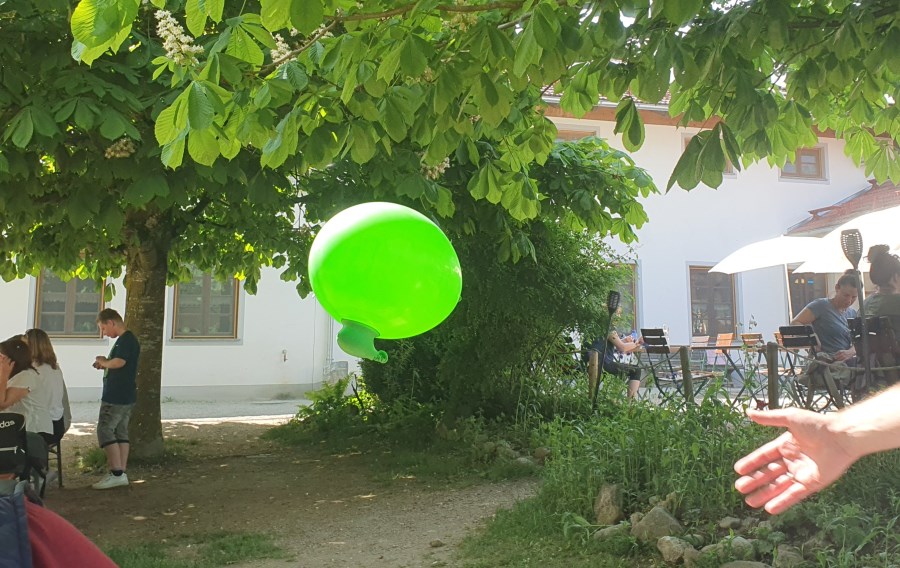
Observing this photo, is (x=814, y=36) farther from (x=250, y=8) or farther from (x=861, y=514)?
(x=250, y=8)

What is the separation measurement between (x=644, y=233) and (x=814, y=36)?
14.9 meters

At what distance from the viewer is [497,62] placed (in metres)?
2.91

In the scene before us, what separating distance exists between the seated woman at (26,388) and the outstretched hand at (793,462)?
20.0 ft

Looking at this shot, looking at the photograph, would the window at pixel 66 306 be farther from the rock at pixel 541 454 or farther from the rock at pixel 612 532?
the rock at pixel 612 532

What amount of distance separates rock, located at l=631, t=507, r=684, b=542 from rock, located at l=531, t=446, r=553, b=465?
2.63 meters

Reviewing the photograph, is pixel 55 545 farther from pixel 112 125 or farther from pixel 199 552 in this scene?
pixel 199 552


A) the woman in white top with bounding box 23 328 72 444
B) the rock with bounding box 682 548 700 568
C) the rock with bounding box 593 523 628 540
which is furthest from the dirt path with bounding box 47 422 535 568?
the rock with bounding box 682 548 700 568

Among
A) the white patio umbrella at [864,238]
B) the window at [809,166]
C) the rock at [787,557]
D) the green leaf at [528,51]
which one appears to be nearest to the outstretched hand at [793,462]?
the green leaf at [528,51]

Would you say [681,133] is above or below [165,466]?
above

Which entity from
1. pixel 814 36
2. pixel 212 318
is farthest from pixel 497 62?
pixel 212 318

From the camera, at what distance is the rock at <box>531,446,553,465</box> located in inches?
291

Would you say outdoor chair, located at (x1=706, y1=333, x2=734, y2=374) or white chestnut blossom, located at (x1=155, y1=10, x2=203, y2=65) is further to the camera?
outdoor chair, located at (x1=706, y1=333, x2=734, y2=374)

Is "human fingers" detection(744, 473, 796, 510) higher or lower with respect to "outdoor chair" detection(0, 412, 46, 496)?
higher

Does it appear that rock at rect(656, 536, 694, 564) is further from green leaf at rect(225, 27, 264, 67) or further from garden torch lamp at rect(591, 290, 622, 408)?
garden torch lamp at rect(591, 290, 622, 408)
